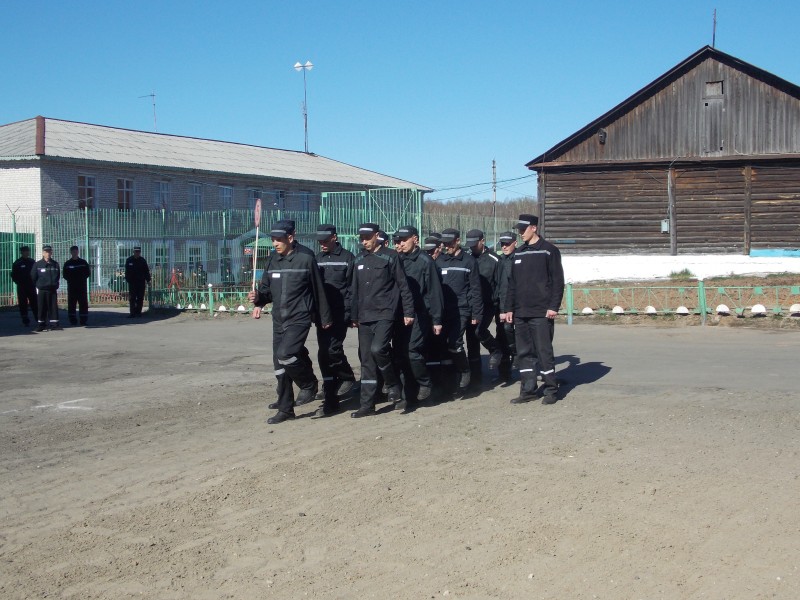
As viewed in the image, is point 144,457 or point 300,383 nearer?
point 144,457

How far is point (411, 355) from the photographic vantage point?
981 centimetres

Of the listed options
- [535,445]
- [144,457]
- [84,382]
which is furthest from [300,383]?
[84,382]

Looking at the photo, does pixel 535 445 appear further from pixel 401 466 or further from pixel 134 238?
pixel 134 238

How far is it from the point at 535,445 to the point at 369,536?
2500 mm

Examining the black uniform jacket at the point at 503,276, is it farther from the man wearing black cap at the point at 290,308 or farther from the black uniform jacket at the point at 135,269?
the black uniform jacket at the point at 135,269

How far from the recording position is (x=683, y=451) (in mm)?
7129

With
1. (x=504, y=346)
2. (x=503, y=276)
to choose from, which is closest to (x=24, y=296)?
(x=504, y=346)

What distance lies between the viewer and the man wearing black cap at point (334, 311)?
9.51m

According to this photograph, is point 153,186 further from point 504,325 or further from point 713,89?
point 504,325

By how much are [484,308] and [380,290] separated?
2.15 metres

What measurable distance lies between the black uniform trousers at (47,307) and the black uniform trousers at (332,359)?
1133 cm

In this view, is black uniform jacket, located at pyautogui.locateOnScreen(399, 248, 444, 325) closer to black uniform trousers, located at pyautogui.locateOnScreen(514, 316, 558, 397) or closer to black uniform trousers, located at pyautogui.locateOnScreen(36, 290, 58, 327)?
black uniform trousers, located at pyautogui.locateOnScreen(514, 316, 558, 397)

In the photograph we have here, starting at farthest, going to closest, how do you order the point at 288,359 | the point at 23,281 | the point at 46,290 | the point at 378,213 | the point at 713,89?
the point at 378,213, the point at 713,89, the point at 23,281, the point at 46,290, the point at 288,359

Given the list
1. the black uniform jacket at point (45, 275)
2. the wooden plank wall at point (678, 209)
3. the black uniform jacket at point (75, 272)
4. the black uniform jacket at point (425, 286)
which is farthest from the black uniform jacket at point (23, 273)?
the wooden plank wall at point (678, 209)
